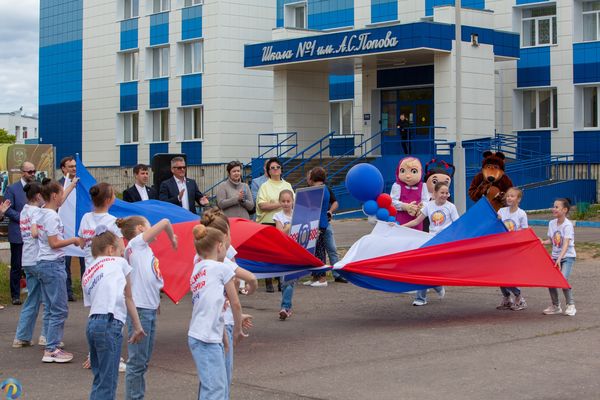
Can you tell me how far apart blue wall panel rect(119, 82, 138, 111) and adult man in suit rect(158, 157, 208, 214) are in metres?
37.6

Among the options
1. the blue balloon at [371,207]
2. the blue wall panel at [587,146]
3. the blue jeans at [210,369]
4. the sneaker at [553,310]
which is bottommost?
the sneaker at [553,310]

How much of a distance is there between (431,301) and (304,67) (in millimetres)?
26174

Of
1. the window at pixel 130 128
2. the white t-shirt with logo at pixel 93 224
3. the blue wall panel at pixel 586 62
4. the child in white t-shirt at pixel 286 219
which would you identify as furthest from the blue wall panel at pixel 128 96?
the white t-shirt with logo at pixel 93 224

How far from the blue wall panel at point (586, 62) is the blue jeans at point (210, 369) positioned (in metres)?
30.5

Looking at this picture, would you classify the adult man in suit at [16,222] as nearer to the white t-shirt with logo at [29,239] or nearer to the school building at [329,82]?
the white t-shirt with logo at [29,239]

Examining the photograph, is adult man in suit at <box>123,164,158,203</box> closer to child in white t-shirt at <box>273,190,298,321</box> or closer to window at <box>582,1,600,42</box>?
child in white t-shirt at <box>273,190,298,321</box>

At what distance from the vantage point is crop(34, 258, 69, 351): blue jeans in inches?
A: 390

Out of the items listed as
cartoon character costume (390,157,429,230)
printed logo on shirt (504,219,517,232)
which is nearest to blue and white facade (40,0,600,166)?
cartoon character costume (390,157,429,230)

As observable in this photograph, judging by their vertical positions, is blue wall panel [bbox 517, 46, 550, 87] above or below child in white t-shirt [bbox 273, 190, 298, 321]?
above

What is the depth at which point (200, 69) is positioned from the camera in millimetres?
47281

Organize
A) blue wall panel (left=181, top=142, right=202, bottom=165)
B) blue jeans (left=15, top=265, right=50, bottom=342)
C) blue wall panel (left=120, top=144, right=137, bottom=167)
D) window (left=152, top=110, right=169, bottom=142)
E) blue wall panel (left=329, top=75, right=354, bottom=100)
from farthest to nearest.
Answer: blue wall panel (left=120, top=144, right=137, bottom=167), window (left=152, top=110, right=169, bottom=142), blue wall panel (left=181, top=142, right=202, bottom=165), blue wall panel (left=329, top=75, right=354, bottom=100), blue jeans (left=15, top=265, right=50, bottom=342)

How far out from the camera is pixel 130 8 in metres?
51.8

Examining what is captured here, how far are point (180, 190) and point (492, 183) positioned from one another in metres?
4.56

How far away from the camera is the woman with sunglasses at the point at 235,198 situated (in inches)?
572
